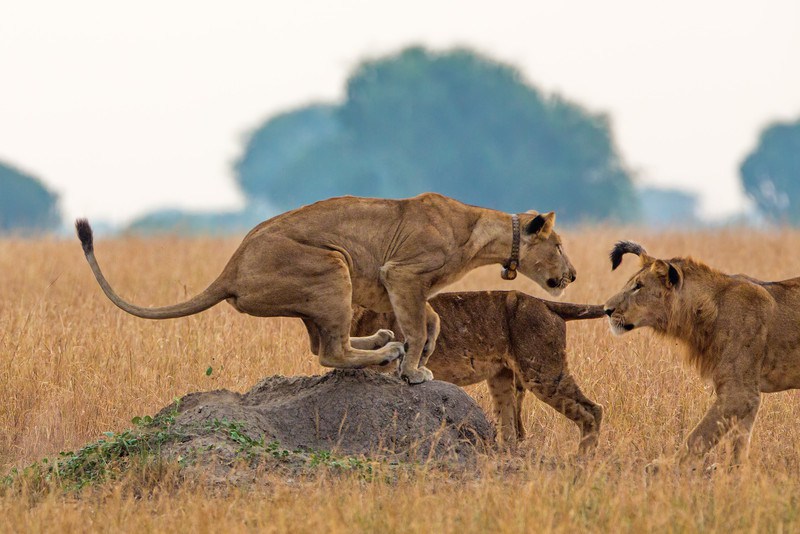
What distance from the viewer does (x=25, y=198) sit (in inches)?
2245

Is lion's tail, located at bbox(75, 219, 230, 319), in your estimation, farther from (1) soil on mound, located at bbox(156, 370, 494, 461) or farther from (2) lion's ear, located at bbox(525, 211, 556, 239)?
(2) lion's ear, located at bbox(525, 211, 556, 239)

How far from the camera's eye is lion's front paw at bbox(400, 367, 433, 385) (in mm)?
7199

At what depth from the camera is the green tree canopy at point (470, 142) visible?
53312 millimetres

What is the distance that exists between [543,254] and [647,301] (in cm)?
70

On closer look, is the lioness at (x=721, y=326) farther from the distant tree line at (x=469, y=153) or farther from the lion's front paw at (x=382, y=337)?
the distant tree line at (x=469, y=153)

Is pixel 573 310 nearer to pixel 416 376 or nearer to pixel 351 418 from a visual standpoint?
pixel 416 376

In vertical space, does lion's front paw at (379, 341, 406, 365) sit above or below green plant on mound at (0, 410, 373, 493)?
above

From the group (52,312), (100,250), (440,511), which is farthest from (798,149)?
(440,511)

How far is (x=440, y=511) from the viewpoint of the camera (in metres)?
5.41

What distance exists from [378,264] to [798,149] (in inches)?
2133

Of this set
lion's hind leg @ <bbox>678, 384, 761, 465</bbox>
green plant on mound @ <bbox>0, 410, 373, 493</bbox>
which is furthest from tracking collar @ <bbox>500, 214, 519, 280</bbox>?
green plant on mound @ <bbox>0, 410, 373, 493</bbox>

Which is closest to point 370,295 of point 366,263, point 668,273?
point 366,263

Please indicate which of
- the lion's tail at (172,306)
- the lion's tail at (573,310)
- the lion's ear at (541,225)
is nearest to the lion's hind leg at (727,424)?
the lion's tail at (573,310)

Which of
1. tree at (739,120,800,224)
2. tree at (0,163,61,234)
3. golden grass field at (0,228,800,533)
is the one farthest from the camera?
tree at (739,120,800,224)
